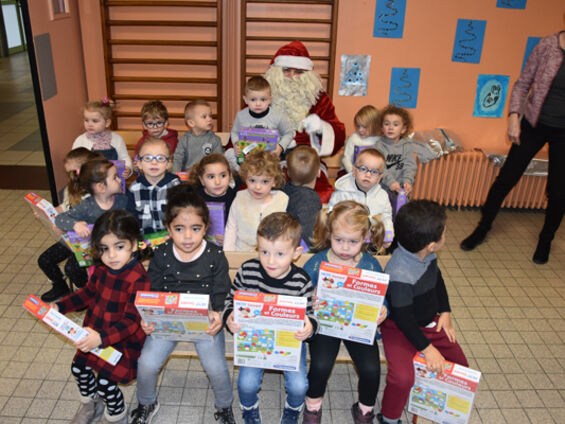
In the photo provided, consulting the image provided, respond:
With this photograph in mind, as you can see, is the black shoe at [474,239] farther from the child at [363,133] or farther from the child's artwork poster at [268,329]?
the child's artwork poster at [268,329]

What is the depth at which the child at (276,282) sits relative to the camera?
237cm

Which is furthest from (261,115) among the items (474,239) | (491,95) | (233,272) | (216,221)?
(491,95)

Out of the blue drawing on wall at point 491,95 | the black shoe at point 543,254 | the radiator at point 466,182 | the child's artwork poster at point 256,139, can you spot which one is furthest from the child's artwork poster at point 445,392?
the blue drawing on wall at point 491,95

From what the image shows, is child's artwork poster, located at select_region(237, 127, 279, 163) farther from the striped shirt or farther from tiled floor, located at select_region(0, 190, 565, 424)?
tiled floor, located at select_region(0, 190, 565, 424)

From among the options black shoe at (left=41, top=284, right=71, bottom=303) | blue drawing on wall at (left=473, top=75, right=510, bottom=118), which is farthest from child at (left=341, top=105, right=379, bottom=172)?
black shoe at (left=41, top=284, right=71, bottom=303)

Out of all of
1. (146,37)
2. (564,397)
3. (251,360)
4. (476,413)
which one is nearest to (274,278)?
(251,360)

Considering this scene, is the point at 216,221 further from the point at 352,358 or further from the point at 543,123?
the point at 543,123

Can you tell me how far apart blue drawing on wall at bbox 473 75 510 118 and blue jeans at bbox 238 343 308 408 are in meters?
3.98

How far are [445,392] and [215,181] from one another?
1.83 meters

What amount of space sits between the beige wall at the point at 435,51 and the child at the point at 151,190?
231 centimetres

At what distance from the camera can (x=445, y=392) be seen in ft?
7.65

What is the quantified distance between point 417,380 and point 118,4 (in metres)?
4.52

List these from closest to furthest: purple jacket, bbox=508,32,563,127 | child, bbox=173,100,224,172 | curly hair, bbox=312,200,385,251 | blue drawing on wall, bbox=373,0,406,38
Result: curly hair, bbox=312,200,385,251 → purple jacket, bbox=508,32,563,127 → child, bbox=173,100,224,172 → blue drawing on wall, bbox=373,0,406,38

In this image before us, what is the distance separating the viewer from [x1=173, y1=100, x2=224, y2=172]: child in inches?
160
